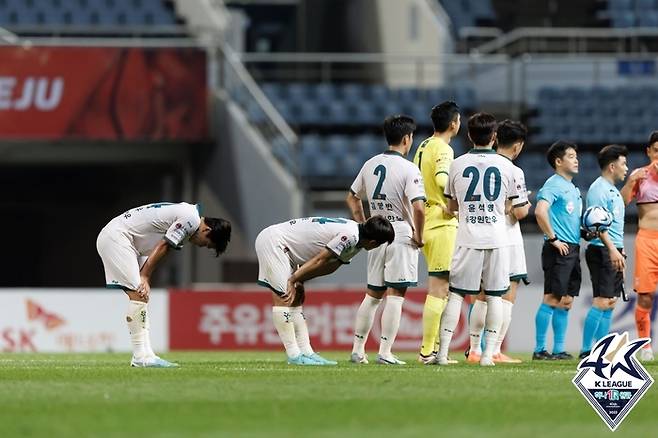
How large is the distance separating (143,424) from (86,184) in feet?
71.2

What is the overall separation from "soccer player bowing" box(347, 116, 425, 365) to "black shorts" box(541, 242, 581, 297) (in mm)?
2165

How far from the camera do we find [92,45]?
2505 centimetres

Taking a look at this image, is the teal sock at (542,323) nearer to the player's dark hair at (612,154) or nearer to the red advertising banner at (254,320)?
the player's dark hair at (612,154)

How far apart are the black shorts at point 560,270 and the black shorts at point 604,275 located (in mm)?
154

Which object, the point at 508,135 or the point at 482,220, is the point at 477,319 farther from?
the point at 508,135

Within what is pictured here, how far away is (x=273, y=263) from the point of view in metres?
12.3

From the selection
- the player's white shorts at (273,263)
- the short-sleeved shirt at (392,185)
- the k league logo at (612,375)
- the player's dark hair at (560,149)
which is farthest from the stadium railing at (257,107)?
the k league logo at (612,375)

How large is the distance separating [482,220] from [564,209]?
2.43 m

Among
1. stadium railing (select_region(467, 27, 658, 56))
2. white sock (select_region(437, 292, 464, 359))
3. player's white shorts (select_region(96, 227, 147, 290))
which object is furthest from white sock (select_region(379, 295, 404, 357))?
stadium railing (select_region(467, 27, 658, 56))

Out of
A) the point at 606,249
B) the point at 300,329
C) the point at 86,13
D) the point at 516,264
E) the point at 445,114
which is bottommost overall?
the point at 300,329

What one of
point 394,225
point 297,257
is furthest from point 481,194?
point 297,257

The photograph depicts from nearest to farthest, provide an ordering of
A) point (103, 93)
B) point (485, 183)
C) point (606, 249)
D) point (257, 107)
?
1. point (485, 183)
2. point (606, 249)
3. point (257, 107)
4. point (103, 93)

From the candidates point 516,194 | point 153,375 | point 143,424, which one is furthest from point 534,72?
point 143,424

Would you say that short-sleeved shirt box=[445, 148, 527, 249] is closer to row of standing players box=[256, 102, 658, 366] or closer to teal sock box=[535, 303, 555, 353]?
row of standing players box=[256, 102, 658, 366]
